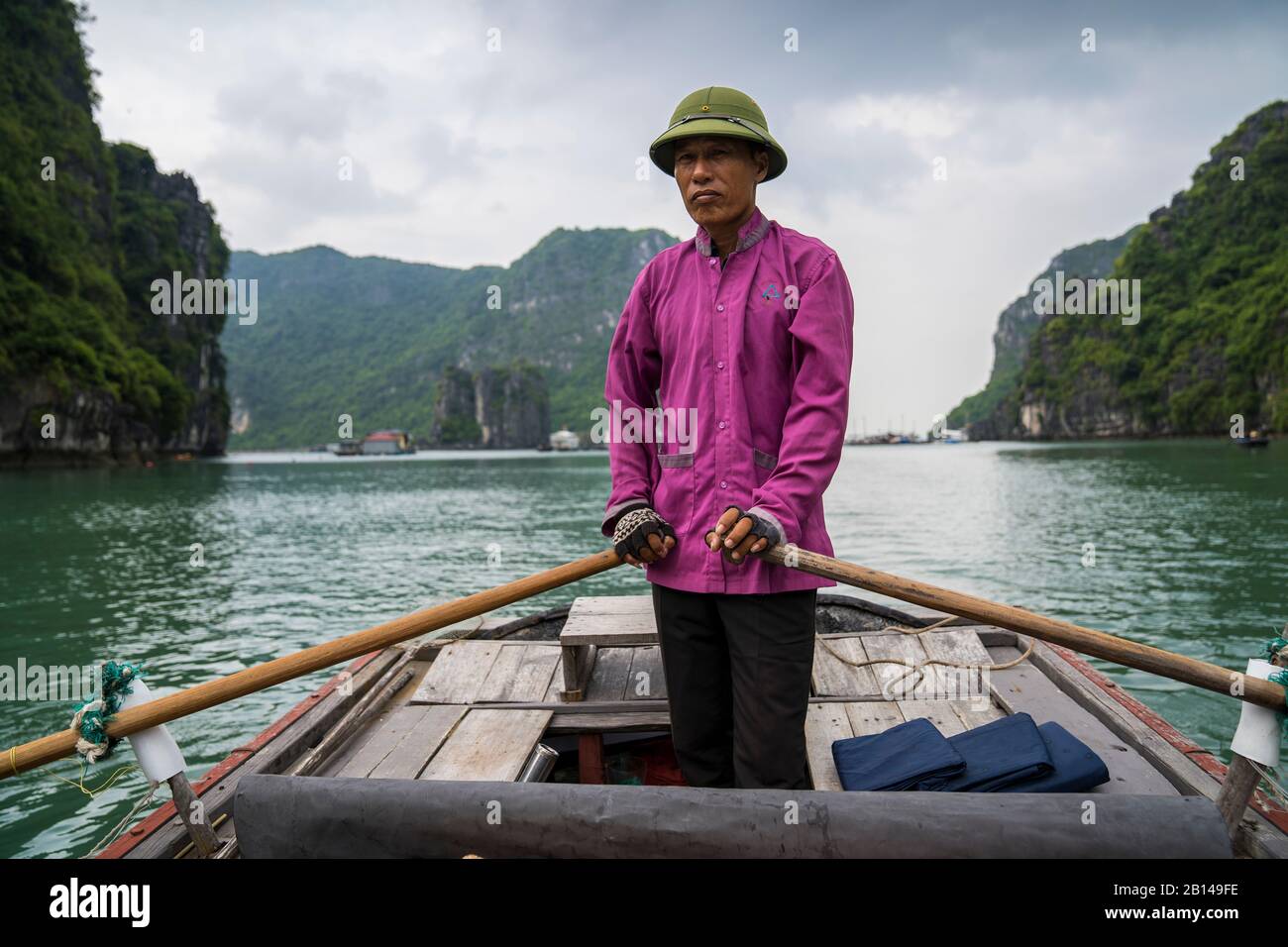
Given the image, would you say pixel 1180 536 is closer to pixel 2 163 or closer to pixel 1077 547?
pixel 1077 547

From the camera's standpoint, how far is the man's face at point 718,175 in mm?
2645

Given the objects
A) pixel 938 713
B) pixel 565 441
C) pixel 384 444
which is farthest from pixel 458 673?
pixel 565 441

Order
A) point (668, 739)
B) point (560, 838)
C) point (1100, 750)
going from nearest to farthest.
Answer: point (560, 838) < point (1100, 750) < point (668, 739)

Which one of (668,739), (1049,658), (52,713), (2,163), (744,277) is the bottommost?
(52,713)

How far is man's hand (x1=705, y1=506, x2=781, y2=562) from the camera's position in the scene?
2.43 m

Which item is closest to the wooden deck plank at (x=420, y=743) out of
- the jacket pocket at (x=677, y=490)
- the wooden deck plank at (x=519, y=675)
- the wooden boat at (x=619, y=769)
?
the wooden boat at (x=619, y=769)

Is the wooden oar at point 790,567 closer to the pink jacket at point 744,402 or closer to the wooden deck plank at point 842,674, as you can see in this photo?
the pink jacket at point 744,402

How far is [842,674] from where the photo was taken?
4.87 metres

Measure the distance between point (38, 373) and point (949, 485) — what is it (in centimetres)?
6240

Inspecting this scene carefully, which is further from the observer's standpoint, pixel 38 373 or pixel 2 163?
pixel 2 163

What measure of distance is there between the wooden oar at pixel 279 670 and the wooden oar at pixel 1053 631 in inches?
29.6

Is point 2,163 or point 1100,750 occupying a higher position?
point 2,163
